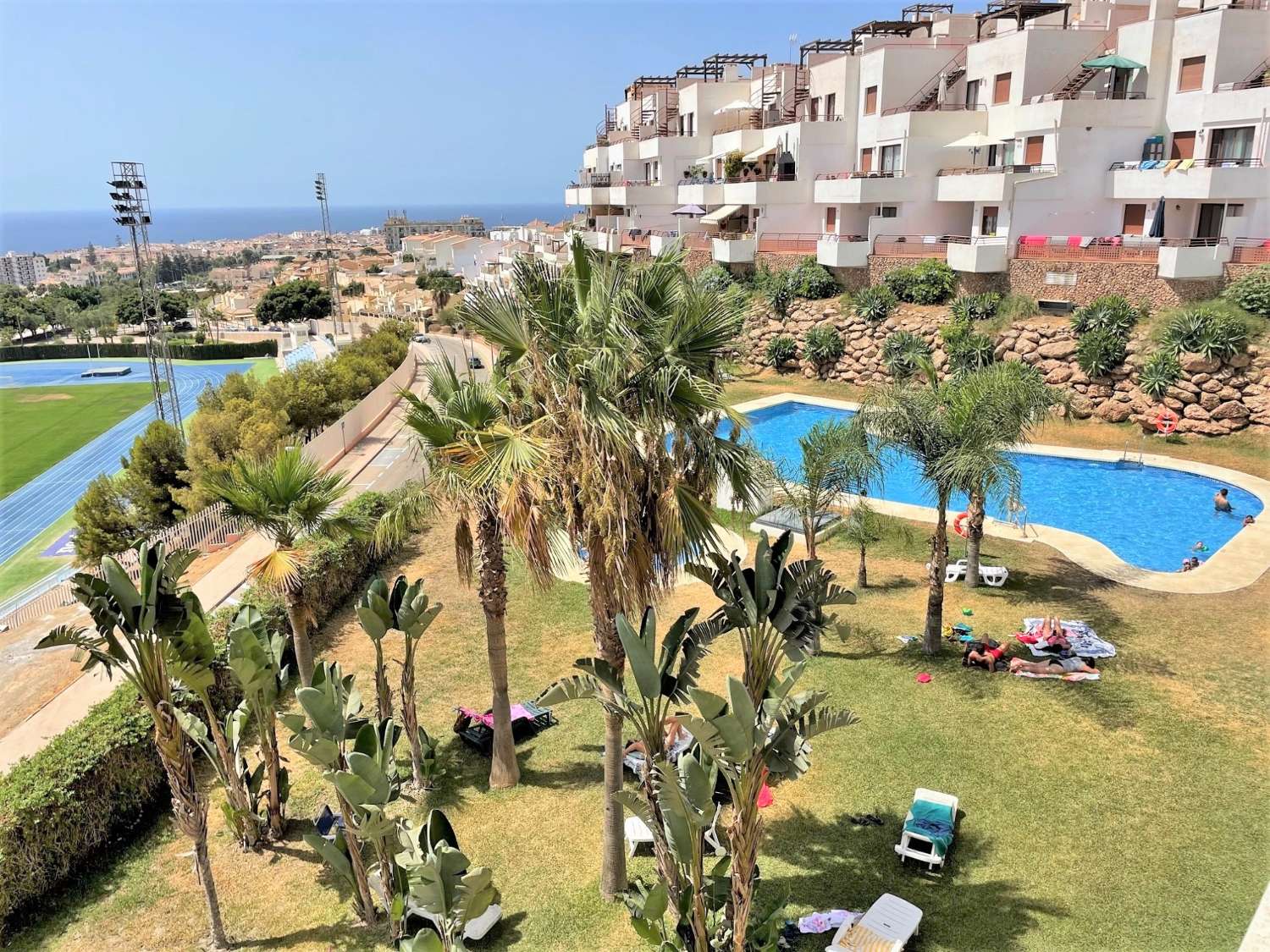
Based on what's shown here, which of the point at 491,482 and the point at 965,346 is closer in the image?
the point at 491,482

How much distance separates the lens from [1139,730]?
1230cm

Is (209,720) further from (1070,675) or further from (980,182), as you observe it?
(980,182)

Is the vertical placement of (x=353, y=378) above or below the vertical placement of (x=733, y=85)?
below

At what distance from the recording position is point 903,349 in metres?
32.8

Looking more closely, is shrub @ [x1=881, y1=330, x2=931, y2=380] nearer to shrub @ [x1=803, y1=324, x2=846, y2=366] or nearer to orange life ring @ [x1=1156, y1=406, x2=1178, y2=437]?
shrub @ [x1=803, y1=324, x2=846, y2=366]

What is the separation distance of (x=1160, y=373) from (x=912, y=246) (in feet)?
37.4

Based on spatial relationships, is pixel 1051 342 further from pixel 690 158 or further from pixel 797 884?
pixel 690 158

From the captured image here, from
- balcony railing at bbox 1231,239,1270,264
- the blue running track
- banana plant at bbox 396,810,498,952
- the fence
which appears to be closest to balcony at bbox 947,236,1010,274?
balcony railing at bbox 1231,239,1270,264

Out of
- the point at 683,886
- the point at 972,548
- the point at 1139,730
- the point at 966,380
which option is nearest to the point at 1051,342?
the point at 972,548

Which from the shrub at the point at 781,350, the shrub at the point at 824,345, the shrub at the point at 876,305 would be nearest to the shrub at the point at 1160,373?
the shrub at the point at 876,305

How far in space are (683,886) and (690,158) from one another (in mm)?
49450

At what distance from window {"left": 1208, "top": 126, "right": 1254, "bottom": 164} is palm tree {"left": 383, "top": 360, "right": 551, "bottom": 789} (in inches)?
1184

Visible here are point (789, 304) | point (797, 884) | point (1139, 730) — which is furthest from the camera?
point (789, 304)

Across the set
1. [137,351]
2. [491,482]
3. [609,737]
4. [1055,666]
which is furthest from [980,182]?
[137,351]
